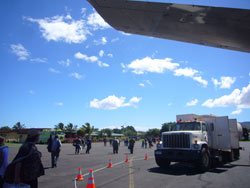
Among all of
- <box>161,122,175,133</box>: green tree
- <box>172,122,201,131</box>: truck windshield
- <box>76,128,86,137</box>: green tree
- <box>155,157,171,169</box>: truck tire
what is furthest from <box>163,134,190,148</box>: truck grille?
<box>76,128,86,137</box>: green tree

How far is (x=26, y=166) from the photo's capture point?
10.8 ft

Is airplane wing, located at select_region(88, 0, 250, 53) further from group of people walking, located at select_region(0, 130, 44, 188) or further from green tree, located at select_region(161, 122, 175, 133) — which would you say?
green tree, located at select_region(161, 122, 175, 133)

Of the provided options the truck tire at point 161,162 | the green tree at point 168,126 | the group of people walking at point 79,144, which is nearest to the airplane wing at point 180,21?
the green tree at point 168,126

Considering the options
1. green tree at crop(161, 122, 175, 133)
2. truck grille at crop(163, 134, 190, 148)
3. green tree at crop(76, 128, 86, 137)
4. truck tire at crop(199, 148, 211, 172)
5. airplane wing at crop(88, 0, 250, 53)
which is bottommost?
green tree at crop(76, 128, 86, 137)

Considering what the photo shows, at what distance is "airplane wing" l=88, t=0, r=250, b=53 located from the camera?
638 cm

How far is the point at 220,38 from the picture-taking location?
8.59m

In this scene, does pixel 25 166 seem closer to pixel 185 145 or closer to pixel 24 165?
pixel 24 165

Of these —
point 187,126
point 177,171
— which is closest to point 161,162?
point 177,171

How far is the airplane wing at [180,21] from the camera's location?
A: 20.9ft

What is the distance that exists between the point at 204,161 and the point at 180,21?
23.2 ft

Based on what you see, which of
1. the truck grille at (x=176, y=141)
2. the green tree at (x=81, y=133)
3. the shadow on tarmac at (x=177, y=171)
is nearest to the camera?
the shadow on tarmac at (x=177, y=171)

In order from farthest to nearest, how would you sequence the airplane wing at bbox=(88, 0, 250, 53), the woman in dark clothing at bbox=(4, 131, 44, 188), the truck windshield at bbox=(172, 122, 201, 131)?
the truck windshield at bbox=(172, 122, 201, 131) → the airplane wing at bbox=(88, 0, 250, 53) → the woman in dark clothing at bbox=(4, 131, 44, 188)

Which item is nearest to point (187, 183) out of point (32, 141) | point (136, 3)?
A: point (32, 141)

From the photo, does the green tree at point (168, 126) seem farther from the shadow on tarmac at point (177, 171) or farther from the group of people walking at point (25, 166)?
the group of people walking at point (25, 166)
